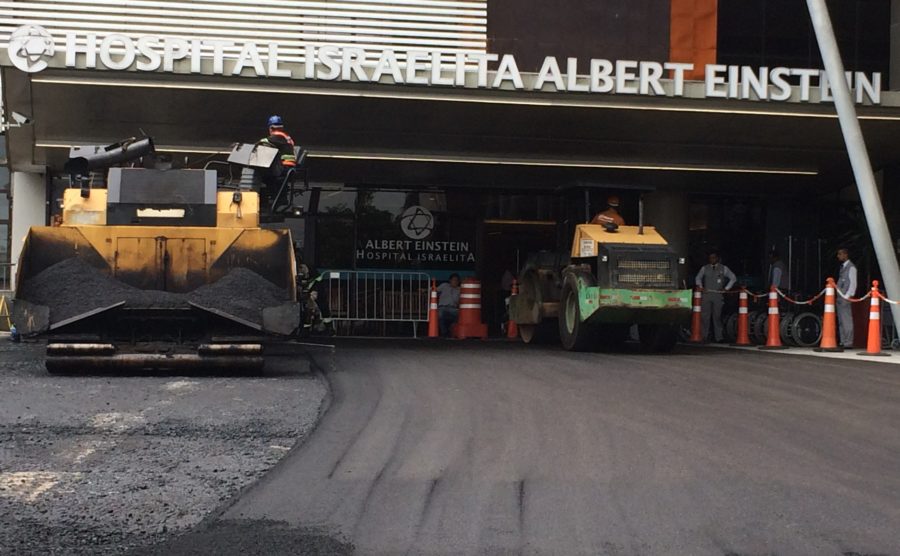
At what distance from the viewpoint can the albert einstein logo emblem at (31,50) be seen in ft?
53.1

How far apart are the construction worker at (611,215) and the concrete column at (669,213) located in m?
7.24

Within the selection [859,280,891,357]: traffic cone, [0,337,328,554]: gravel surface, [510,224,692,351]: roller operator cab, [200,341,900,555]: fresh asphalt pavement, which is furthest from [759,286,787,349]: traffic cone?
[0,337,328,554]: gravel surface

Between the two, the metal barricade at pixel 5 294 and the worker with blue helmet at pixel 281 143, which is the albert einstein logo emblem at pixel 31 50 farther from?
the metal barricade at pixel 5 294

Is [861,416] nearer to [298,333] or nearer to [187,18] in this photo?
[298,333]

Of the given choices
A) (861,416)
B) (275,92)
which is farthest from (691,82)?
(861,416)

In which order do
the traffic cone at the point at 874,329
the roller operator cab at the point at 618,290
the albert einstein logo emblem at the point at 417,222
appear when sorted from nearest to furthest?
the roller operator cab at the point at 618,290
the traffic cone at the point at 874,329
the albert einstein logo emblem at the point at 417,222

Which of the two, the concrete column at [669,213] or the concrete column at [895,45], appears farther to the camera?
the concrete column at [669,213]

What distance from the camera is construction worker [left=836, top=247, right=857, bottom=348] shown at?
17375 mm

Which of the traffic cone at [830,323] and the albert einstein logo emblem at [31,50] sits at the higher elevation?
the albert einstein logo emblem at [31,50]

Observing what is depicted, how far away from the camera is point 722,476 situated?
6156 mm

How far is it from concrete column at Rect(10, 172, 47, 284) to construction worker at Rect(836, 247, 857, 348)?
1573 cm

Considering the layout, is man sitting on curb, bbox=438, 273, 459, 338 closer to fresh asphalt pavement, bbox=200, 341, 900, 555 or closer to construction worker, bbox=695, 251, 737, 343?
construction worker, bbox=695, 251, 737, 343

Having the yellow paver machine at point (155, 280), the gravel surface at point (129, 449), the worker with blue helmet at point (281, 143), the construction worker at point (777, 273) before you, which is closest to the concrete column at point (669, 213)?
the construction worker at point (777, 273)

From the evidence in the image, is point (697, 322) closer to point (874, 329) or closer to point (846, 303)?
point (846, 303)
